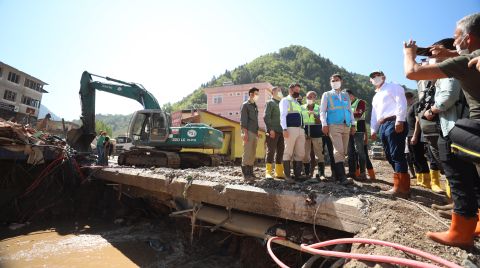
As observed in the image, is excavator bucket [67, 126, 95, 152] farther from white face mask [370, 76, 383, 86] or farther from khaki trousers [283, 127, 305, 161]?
white face mask [370, 76, 383, 86]

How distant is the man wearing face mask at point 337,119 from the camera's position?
4348 mm

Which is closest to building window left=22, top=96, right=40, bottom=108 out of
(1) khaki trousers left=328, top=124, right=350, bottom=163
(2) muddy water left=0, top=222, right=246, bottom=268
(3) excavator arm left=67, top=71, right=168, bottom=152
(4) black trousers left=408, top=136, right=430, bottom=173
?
(3) excavator arm left=67, top=71, right=168, bottom=152

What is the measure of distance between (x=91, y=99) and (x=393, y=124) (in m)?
10.3

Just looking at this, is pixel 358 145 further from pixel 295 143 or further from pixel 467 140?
pixel 467 140

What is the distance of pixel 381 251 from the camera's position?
200 cm

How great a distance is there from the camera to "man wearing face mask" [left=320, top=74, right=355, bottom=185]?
14.3 ft

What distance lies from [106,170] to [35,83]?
4099 cm

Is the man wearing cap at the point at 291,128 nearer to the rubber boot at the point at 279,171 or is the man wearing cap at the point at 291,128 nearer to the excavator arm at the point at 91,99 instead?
the rubber boot at the point at 279,171

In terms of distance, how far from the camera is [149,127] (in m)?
10.1

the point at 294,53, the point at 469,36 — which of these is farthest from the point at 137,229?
the point at 294,53

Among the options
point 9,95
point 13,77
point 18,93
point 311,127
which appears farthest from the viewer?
point 18,93

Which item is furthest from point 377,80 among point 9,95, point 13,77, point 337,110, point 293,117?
point 13,77

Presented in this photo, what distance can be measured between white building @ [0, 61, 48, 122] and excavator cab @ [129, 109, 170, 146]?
2781 cm

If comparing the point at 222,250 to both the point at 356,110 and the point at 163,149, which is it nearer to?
the point at 356,110
